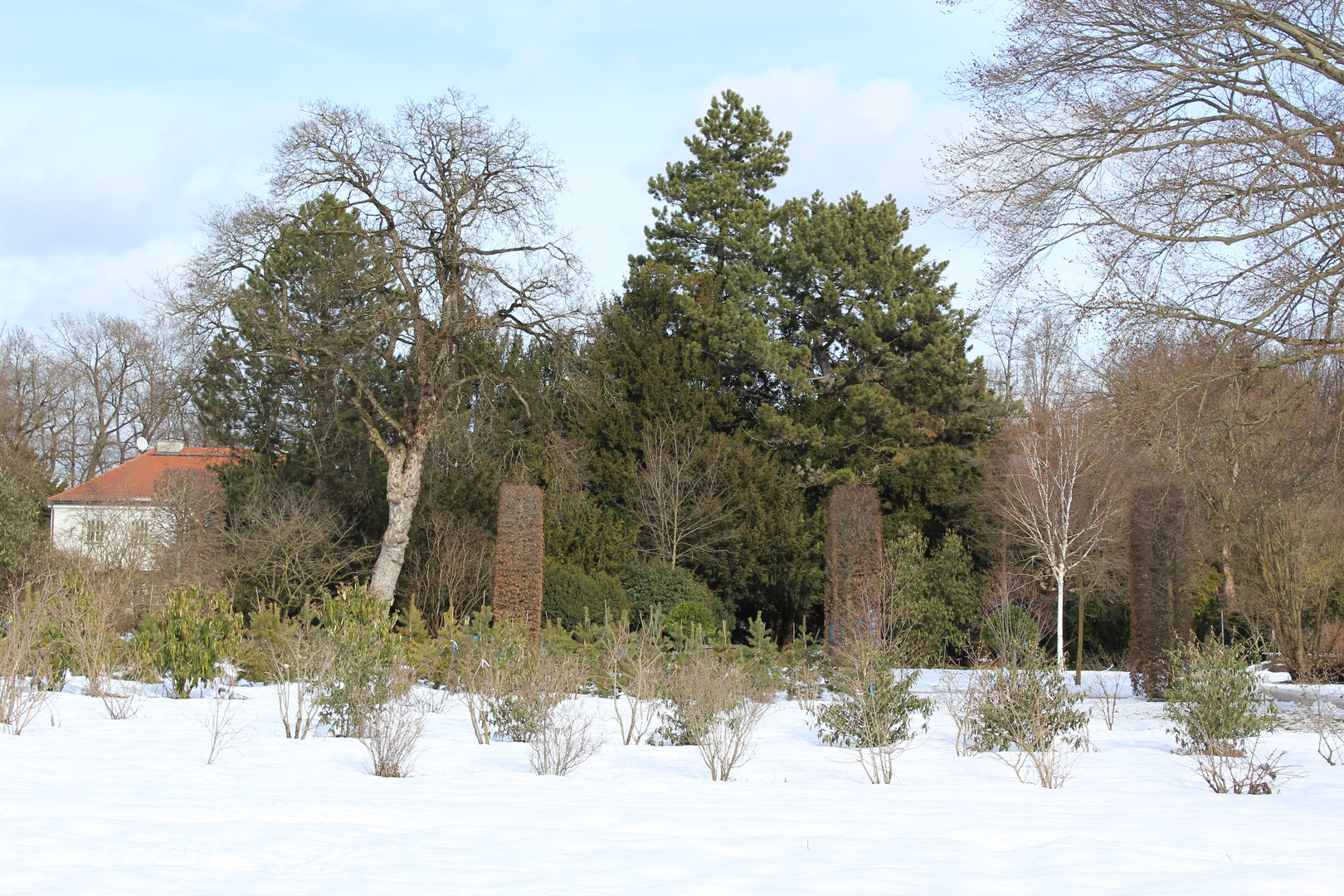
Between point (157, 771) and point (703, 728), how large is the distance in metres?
3.76

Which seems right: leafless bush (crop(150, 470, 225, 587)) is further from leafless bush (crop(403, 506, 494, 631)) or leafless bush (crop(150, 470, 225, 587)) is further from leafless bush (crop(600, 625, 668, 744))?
leafless bush (crop(600, 625, 668, 744))

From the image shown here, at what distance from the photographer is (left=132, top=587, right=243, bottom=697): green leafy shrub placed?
1067 cm

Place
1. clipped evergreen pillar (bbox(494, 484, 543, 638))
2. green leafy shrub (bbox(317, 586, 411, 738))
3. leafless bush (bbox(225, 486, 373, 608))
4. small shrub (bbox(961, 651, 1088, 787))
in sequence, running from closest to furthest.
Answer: small shrub (bbox(961, 651, 1088, 787))
green leafy shrub (bbox(317, 586, 411, 738))
clipped evergreen pillar (bbox(494, 484, 543, 638))
leafless bush (bbox(225, 486, 373, 608))

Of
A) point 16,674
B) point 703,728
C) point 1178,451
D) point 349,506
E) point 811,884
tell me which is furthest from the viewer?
point 349,506

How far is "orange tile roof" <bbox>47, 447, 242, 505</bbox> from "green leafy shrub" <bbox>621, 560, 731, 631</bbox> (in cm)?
980

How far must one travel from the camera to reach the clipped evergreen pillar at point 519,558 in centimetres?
1617

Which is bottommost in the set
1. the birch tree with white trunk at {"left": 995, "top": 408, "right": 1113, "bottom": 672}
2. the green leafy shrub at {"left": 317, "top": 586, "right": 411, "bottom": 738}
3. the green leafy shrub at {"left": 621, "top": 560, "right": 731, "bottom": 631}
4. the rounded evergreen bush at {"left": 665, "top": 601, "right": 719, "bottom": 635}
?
the green leafy shrub at {"left": 317, "top": 586, "right": 411, "bottom": 738}

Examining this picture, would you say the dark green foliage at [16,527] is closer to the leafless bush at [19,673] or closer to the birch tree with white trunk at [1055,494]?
the leafless bush at [19,673]

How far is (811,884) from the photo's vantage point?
432cm

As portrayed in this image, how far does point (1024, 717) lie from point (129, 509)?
19223 mm

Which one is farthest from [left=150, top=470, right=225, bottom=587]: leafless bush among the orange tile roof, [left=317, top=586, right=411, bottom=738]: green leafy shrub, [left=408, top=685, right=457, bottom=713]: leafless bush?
[left=317, top=586, right=411, bottom=738]: green leafy shrub

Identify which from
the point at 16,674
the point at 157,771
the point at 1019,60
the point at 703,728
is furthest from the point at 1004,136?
the point at 16,674

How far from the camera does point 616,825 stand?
5.55m

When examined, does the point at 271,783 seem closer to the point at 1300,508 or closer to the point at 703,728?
the point at 703,728
